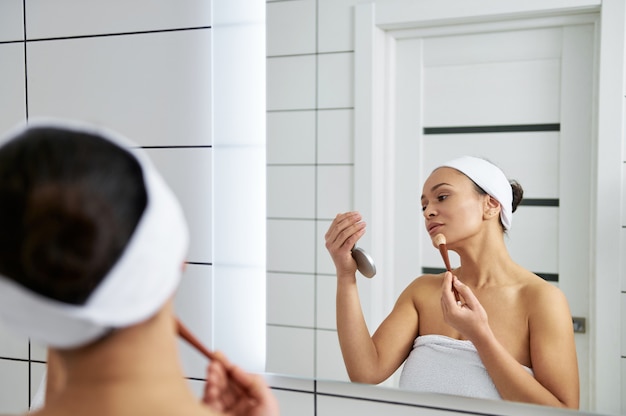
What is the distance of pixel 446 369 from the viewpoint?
1.03 m

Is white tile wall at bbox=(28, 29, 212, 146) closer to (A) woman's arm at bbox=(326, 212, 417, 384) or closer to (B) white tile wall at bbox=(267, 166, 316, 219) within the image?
(B) white tile wall at bbox=(267, 166, 316, 219)

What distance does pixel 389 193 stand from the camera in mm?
1068

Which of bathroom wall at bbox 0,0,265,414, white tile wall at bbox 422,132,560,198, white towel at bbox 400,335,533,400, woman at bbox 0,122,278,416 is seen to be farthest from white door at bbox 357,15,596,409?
woman at bbox 0,122,278,416

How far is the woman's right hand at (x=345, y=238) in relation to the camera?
1.09 metres

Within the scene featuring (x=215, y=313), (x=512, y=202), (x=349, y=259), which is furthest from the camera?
(x=215, y=313)

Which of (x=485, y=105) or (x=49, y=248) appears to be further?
(x=485, y=105)

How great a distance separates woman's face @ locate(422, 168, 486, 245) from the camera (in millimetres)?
999

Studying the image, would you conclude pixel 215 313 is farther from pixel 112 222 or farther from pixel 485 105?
pixel 112 222

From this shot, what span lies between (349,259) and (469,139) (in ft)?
0.89

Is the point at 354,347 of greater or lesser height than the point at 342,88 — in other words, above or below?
below

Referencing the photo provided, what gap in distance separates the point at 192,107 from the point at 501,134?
55cm

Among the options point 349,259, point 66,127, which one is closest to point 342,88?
point 349,259

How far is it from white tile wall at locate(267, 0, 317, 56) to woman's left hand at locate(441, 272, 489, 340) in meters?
Answer: 0.45

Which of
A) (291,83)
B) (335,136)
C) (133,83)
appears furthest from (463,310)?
(133,83)
